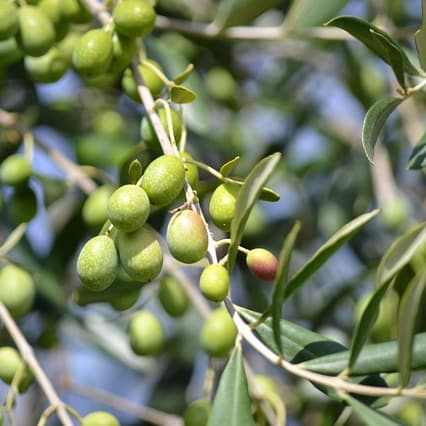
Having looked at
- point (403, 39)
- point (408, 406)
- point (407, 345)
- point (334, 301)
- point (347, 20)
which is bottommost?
point (408, 406)

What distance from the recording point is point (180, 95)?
1092mm

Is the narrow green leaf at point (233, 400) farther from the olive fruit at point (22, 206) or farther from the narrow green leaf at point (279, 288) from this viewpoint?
the olive fruit at point (22, 206)

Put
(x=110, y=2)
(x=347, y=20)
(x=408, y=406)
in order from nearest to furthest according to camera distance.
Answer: (x=347, y=20)
(x=110, y=2)
(x=408, y=406)

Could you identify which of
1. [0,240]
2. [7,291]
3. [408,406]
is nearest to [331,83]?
[408,406]

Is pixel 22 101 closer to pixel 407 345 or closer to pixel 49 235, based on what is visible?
pixel 49 235

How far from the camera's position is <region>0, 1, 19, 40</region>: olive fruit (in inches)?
47.7

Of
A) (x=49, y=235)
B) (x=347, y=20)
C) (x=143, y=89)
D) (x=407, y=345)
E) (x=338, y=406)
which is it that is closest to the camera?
(x=407, y=345)

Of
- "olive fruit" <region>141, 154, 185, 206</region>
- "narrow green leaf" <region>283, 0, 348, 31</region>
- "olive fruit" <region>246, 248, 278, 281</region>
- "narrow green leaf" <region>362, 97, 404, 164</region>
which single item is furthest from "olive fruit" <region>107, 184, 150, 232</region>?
"narrow green leaf" <region>283, 0, 348, 31</region>

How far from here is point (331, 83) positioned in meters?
2.37

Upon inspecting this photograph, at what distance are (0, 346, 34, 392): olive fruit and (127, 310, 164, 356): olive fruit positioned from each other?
0.73 ft

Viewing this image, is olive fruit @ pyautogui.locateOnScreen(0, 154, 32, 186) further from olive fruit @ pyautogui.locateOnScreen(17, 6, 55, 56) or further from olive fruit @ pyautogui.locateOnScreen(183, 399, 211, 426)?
olive fruit @ pyautogui.locateOnScreen(183, 399, 211, 426)

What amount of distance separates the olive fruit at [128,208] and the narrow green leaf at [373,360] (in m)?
0.21

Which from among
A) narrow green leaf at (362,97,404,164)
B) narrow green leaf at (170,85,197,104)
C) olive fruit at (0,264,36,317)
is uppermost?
narrow green leaf at (362,97,404,164)

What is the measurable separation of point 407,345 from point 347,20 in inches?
13.8
